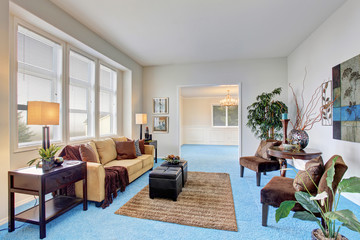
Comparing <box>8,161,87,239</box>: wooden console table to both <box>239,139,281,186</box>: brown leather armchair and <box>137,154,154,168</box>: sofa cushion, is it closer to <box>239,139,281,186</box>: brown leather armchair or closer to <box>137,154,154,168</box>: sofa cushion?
<box>137,154,154,168</box>: sofa cushion

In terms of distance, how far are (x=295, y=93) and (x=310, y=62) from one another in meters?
0.94

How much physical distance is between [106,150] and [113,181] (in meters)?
0.89

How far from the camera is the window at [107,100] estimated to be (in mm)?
4406

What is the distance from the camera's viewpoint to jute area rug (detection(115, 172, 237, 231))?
213 cm

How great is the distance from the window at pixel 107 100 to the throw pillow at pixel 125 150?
97 centimetres

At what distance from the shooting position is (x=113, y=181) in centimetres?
270

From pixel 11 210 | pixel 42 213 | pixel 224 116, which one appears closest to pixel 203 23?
pixel 42 213

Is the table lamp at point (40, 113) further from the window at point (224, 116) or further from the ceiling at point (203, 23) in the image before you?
the window at point (224, 116)

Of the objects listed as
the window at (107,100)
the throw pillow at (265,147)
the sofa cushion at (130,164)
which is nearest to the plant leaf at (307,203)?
the throw pillow at (265,147)

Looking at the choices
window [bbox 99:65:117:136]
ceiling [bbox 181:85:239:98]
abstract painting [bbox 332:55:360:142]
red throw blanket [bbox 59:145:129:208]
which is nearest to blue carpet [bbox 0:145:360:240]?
red throw blanket [bbox 59:145:129:208]

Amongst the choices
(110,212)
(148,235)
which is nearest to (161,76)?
(110,212)

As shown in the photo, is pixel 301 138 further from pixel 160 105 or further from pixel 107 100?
pixel 107 100

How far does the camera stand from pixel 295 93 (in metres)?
4.49

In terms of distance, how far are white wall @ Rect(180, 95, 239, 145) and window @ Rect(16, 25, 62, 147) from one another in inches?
266
